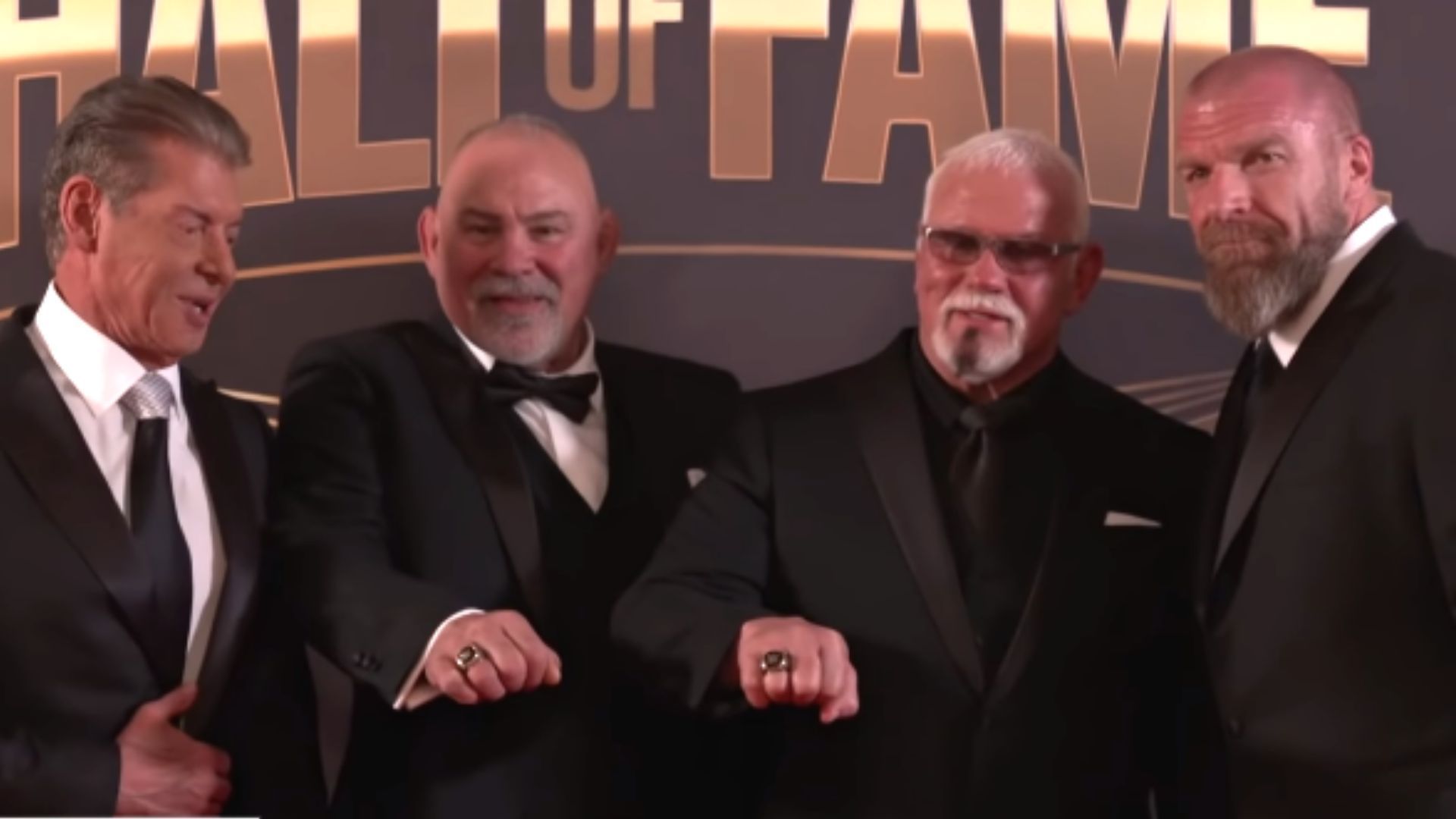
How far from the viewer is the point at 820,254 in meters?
3.45

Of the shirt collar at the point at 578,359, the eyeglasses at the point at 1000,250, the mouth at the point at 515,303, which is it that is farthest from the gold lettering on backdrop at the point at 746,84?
the eyeglasses at the point at 1000,250

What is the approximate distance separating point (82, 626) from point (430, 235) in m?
0.96

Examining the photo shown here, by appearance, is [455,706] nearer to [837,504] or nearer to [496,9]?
[837,504]

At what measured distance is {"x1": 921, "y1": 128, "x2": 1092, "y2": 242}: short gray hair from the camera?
2.89 meters

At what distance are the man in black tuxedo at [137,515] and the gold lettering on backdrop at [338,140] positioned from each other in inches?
20.4

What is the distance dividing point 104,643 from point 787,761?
0.98 m

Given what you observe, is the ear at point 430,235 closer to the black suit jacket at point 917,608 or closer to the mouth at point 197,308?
the mouth at point 197,308

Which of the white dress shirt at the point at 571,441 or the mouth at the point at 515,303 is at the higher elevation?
the mouth at the point at 515,303

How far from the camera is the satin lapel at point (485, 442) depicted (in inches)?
116

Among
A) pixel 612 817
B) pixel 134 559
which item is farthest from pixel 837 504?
pixel 134 559

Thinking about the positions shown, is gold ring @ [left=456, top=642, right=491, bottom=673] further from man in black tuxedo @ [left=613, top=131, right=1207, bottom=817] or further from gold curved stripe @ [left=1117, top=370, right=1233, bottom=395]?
gold curved stripe @ [left=1117, top=370, right=1233, bottom=395]

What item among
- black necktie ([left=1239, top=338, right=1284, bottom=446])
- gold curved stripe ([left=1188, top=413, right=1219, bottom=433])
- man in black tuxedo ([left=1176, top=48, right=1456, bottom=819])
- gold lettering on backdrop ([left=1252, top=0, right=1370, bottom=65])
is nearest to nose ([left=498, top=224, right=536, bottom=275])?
man in black tuxedo ([left=1176, top=48, right=1456, bottom=819])

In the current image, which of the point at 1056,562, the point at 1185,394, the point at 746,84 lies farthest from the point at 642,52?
the point at 1056,562

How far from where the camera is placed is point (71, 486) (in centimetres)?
263
